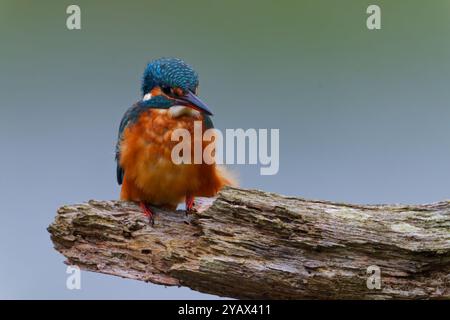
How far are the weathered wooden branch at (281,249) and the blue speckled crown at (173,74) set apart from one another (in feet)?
1.97

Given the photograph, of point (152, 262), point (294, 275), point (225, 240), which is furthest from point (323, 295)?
point (152, 262)

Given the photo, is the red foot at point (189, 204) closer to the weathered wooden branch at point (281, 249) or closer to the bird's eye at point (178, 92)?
the weathered wooden branch at point (281, 249)

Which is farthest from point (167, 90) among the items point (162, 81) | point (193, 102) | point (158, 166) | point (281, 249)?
point (281, 249)

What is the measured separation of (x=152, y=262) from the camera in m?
2.79

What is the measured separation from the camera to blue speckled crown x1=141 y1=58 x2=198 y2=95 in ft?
9.87

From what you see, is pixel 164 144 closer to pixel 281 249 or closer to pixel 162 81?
pixel 162 81

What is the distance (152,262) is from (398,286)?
3.53 ft

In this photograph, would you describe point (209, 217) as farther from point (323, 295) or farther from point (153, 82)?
point (153, 82)

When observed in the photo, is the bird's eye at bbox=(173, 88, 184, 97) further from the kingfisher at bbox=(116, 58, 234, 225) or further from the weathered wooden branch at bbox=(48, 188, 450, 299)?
the weathered wooden branch at bbox=(48, 188, 450, 299)

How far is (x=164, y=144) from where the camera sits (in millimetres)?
2986

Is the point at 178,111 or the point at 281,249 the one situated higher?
the point at 178,111

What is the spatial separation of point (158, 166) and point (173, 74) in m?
0.46

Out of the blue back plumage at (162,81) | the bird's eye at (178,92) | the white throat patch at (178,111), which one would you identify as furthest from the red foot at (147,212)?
the bird's eye at (178,92)

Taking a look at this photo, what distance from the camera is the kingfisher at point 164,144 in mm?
2979
